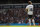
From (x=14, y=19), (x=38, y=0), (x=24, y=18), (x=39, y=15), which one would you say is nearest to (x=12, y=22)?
(x=14, y=19)

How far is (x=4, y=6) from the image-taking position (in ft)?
35.6

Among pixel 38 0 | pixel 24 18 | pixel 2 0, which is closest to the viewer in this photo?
pixel 24 18

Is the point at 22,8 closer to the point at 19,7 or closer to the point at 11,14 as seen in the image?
the point at 19,7

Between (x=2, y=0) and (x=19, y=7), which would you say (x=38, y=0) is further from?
(x=2, y=0)

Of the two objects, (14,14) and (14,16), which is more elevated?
(14,14)

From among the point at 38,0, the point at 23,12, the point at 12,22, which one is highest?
the point at 38,0

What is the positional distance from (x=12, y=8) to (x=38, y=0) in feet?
10.1

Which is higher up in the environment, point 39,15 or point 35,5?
point 35,5

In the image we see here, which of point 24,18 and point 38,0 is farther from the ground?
point 38,0

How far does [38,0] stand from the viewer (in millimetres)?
12711

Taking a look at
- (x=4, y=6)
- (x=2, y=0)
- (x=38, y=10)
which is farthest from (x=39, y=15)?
(x=2, y=0)

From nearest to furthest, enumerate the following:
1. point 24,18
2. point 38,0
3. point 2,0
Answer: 1. point 24,18
2. point 38,0
3. point 2,0

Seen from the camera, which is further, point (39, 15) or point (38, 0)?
point (38, 0)

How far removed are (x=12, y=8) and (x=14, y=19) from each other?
0.86m
